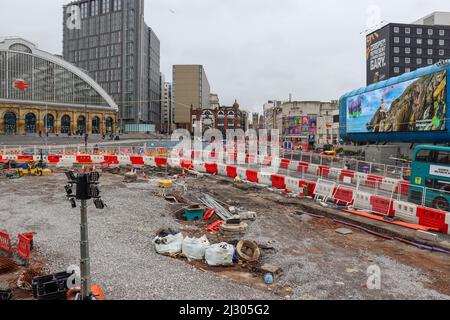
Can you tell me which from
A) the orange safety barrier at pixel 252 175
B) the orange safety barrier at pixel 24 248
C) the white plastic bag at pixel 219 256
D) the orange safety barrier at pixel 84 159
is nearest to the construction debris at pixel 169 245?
the white plastic bag at pixel 219 256

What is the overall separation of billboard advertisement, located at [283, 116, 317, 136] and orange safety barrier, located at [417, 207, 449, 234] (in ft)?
245

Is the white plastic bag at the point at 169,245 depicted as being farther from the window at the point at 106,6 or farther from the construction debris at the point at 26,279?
the window at the point at 106,6

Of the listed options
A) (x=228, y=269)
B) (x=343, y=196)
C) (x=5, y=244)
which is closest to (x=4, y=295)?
(x=5, y=244)

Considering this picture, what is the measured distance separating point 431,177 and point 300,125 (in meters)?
74.5

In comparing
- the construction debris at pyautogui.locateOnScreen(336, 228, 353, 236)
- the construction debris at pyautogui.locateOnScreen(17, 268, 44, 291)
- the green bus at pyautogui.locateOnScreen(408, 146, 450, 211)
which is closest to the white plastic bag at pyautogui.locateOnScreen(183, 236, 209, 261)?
the construction debris at pyautogui.locateOnScreen(17, 268, 44, 291)

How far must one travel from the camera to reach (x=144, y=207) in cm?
1652

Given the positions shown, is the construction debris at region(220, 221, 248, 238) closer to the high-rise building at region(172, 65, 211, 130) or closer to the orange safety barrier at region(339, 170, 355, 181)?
the orange safety barrier at region(339, 170, 355, 181)

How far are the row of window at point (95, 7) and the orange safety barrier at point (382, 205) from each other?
126812 millimetres

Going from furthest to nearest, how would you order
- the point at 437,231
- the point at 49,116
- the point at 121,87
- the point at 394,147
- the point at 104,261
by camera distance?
the point at 121,87
the point at 49,116
the point at 394,147
the point at 437,231
the point at 104,261

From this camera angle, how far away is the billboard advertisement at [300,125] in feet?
292

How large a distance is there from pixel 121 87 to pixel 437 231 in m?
122
